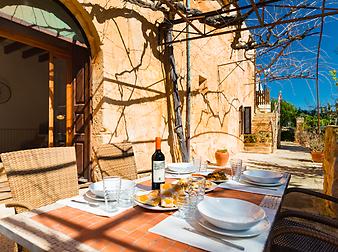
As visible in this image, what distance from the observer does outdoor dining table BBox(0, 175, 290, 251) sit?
744 millimetres

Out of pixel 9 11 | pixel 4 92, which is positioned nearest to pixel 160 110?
pixel 9 11

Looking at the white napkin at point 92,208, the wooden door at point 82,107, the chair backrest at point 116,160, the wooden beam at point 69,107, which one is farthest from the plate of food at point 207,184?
the wooden beam at point 69,107

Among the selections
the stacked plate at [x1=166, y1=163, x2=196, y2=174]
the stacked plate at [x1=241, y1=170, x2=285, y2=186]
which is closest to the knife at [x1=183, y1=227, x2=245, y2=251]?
the stacked plate at [x1=241, y1=170, x2=285, y2=186]

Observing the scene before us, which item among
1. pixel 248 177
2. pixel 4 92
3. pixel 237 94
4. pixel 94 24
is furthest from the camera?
pixel 237 94

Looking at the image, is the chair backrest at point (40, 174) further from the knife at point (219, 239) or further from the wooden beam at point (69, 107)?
the wooden beam at point (69, 107)

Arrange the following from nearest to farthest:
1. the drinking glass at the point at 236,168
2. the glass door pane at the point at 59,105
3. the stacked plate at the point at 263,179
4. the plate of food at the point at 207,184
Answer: the plate of food at the point at 207,184 < the stacked plate at the point at 263,179 < the drinking glass at the point at 236,168 < the glass door pane at the point at 59,105

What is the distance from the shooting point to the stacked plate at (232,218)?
32.4 inches

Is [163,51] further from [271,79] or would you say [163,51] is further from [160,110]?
[271,79]

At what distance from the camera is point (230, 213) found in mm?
985

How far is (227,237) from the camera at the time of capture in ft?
2.67

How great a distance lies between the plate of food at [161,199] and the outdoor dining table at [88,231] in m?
0.02

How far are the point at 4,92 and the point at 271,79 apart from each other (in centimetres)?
826

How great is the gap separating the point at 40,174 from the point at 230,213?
1.09 meters

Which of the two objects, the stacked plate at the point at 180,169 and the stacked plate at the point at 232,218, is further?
the stacked plate at the point at 180,169
